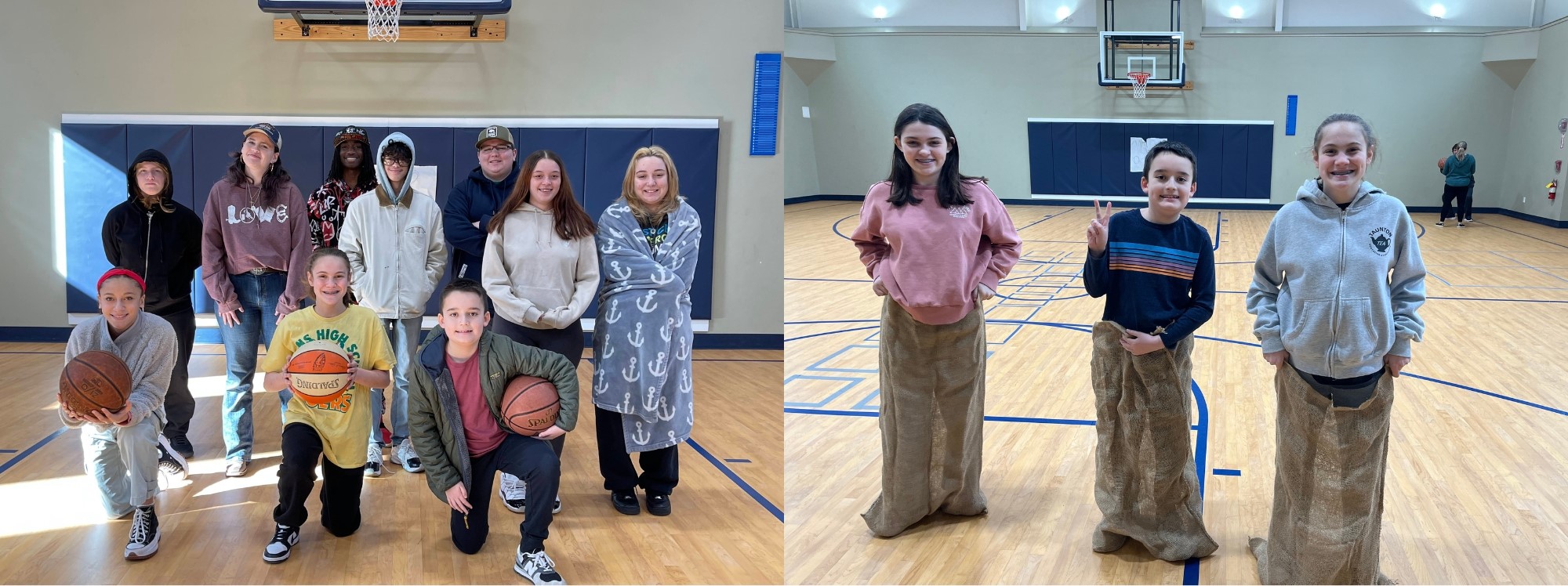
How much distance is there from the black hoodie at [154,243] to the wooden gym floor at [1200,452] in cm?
268

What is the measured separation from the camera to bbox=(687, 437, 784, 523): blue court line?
12.0ft

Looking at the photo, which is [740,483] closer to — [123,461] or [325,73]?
[123,461]

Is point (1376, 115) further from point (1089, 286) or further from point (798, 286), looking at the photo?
point (1089, 286)

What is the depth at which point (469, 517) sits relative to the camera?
3.24 meters

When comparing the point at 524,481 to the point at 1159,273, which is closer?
the point at 1159,273

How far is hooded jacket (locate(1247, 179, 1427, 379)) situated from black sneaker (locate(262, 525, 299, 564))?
117 inches

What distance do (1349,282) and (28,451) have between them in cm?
510

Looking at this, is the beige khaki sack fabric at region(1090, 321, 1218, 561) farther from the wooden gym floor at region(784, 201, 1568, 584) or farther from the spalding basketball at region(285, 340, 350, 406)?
the spalding basketball at region(285, 340, 350, 406)

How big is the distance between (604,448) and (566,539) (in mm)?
418

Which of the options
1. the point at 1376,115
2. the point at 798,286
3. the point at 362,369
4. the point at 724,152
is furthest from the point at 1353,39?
the point at 362,369

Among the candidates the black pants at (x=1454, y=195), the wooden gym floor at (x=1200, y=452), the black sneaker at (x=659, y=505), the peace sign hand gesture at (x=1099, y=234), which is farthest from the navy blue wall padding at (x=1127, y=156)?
the peace sign hand gesture at (x=1099, y=234)

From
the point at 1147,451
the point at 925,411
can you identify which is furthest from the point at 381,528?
the point at 1147,451

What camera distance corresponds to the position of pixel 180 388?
4.35 m

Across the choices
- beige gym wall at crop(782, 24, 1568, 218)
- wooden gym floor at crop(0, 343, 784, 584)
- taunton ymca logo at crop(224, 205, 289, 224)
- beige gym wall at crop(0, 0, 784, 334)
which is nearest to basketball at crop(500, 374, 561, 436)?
wooden gym floor at crop(0, 343, 784, 584)
